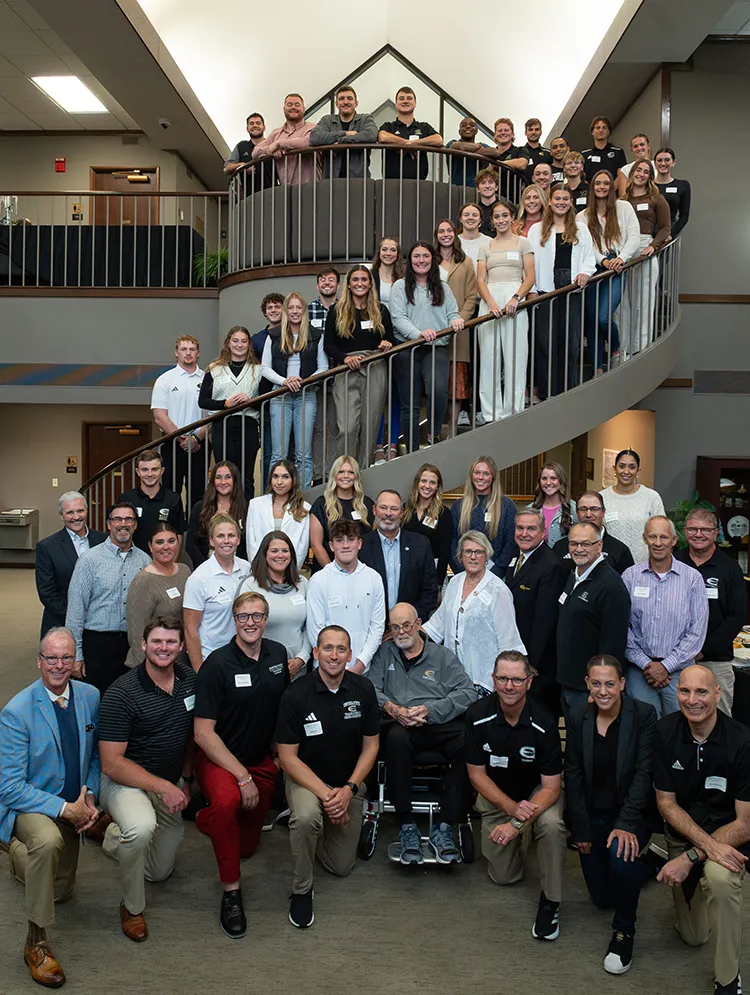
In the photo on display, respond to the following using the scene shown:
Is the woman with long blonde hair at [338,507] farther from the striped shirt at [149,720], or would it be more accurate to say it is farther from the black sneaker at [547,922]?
the black sneaker at [547,922]

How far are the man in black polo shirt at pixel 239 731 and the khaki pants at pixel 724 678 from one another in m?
2.18

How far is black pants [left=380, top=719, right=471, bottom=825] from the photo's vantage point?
4156 mm

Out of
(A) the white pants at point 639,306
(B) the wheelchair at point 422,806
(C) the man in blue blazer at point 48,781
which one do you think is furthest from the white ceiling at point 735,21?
(C) the man in blue blazer at point 48,781

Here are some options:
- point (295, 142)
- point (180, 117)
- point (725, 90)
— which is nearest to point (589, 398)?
point (295, 142)

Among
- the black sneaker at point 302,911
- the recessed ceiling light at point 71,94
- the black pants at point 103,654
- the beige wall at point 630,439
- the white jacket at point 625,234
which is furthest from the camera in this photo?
the recessed ceiling light at point 71,94

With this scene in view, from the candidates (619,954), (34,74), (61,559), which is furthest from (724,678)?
(34,74)

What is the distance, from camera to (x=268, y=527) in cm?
506

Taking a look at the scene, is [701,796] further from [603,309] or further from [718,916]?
[603,309]

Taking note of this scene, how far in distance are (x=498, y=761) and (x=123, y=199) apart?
36.5 ft

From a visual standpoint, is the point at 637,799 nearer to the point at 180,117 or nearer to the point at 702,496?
the point at 702,496

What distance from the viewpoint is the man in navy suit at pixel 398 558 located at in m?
4.84

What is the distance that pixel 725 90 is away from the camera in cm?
962

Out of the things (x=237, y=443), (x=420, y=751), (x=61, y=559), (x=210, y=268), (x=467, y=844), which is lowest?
(x=467, y=844)

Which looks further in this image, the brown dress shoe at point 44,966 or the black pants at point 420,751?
the black pants at point 420,751
